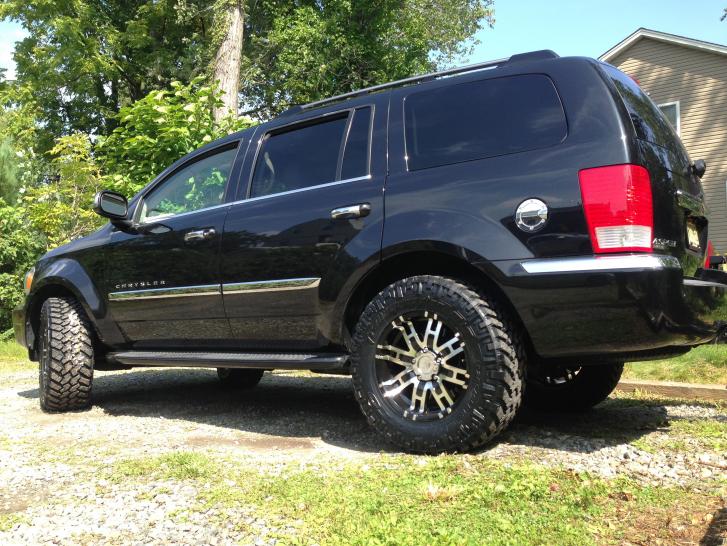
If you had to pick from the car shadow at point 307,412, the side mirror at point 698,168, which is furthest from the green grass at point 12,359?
the side mirror at point 698,168

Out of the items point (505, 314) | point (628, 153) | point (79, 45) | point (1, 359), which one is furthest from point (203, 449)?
point (79, 45)

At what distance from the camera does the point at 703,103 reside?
1723 centimetres

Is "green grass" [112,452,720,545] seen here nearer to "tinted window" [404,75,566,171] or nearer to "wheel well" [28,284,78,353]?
"tinted window" [404,75,566,171]

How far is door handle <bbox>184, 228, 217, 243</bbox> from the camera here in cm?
425

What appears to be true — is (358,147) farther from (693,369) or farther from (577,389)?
(693,369)

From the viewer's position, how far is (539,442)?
337 cm

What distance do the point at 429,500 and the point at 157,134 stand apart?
20.5ft

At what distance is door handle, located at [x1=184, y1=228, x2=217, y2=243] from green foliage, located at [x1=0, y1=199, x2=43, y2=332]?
27.8 feet

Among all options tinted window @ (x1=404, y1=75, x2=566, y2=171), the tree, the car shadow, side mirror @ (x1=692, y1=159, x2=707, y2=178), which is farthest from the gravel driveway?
the tree

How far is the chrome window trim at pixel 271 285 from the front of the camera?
3766 mm

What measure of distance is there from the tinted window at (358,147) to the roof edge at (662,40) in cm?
1607

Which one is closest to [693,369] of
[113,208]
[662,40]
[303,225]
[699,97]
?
[303,225]

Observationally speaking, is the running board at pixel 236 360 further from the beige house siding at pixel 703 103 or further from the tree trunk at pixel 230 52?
the beige house siding at pixel 703 103

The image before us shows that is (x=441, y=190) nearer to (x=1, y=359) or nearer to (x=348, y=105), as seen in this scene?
(x=348, y=105)
